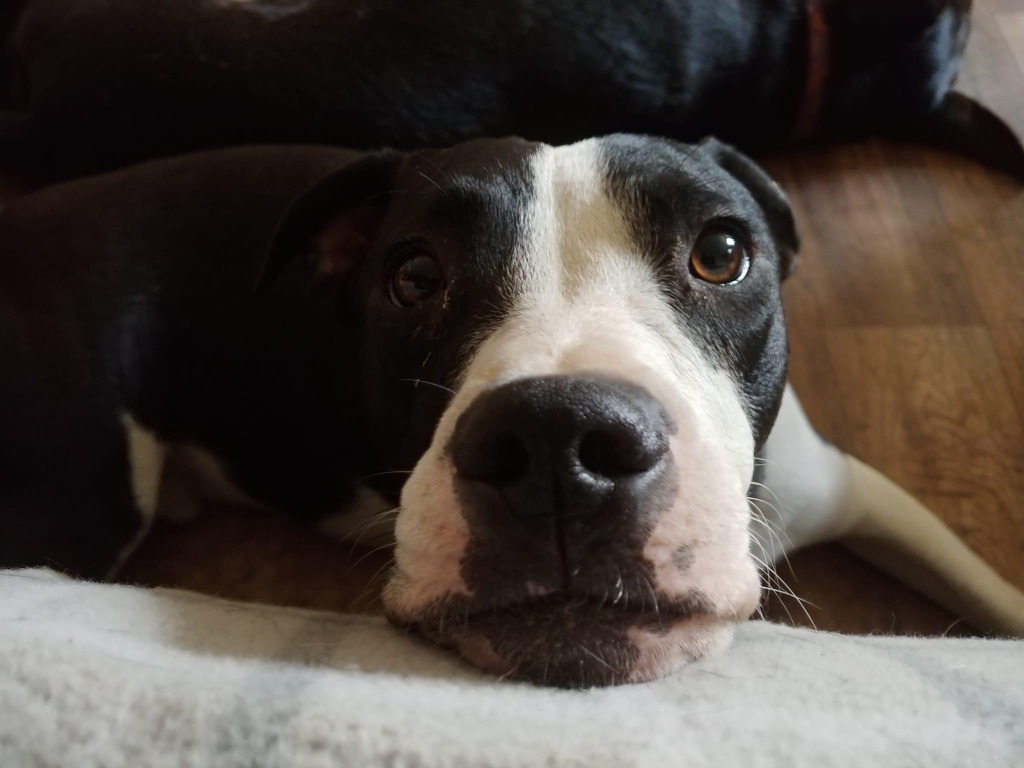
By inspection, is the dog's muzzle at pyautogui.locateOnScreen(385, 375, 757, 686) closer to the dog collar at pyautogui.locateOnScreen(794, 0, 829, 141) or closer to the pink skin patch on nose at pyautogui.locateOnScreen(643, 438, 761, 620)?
the pink skin patch on nose at pyautogui.locateOnScreen(643, 438, 761, 620)

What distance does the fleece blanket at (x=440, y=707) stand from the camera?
0.80 metres

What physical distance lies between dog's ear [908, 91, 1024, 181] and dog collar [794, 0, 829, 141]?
37 centimetres

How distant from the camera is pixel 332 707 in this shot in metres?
0.85

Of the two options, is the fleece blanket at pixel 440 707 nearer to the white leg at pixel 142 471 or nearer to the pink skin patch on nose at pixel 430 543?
the pink skin patch on nose at pixel 430 543

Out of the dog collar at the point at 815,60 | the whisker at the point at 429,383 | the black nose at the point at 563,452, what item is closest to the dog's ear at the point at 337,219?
the whisker at the point at 429,383

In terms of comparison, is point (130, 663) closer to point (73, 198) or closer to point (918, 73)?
point (73, 198)

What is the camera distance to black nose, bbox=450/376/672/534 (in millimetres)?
930

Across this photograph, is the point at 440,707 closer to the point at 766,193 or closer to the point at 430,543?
the point at 430,543

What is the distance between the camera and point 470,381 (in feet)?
3.73

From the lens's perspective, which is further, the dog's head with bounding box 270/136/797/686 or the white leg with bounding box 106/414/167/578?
the white leg with bounding box 106/414/167/578

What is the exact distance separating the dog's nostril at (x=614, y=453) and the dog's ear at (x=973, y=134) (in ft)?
8.35

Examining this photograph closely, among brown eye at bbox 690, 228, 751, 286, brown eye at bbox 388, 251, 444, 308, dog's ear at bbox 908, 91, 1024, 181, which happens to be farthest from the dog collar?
brown eye at bbox 388, 251, 444, 308

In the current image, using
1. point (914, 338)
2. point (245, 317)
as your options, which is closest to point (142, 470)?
point (245, 317)

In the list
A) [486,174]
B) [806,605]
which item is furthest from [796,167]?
[486,174]
